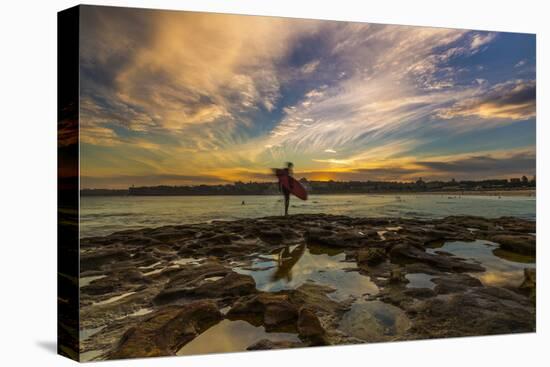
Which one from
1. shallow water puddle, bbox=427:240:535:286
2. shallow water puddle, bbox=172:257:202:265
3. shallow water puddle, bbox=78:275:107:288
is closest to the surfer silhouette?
shallow water puddle, bbox=172:257:202:265

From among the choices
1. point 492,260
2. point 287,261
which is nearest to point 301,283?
point 287,261

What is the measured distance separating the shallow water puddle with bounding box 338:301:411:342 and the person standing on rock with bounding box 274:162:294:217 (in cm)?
150

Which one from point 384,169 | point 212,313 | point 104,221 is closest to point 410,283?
point 384,169

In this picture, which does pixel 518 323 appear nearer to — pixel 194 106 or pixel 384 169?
pixel 384 169

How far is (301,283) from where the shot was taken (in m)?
6.73

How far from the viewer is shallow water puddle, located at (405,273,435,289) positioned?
716 cm

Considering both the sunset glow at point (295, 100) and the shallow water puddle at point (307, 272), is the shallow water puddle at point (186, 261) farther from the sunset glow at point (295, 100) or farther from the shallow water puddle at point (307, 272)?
the sunset glow at point (295, 100)

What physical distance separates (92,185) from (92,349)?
1.74 metres

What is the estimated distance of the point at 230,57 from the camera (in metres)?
6.62

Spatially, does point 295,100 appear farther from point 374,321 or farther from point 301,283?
point 374,321

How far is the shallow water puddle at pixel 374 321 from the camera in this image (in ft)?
21.8

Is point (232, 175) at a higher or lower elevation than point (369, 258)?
higher

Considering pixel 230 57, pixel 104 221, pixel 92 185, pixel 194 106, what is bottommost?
pixel 104 221

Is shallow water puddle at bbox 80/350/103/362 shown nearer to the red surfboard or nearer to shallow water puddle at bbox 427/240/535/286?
the red surfboard
